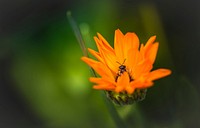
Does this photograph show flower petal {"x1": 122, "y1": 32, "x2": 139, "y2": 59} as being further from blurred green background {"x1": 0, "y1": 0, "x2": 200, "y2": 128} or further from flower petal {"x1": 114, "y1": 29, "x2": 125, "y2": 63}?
blurred green background {"x1": 0, "y1": 0, "x2": 200, "y2": 128}

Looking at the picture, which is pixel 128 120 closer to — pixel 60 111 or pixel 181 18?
pixel 60 111

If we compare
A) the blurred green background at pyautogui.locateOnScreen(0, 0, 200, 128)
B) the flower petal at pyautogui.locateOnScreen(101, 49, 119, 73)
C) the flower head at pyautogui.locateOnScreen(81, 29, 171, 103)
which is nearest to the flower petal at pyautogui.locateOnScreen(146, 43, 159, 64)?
the flower head at pyautogui.locateOnScreen(81, 29, 171, 103)

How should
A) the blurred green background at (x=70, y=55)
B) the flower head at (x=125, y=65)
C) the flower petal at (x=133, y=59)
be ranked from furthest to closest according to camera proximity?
the blurred green background at (x=70, y=55), the flower petal at (x=133, y=59), the flower head at (x=125, y=65)

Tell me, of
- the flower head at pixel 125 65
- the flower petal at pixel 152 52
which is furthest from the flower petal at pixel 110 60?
the flower petal at pixel 152 52

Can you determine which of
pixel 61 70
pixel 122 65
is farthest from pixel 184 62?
pixel 122 65

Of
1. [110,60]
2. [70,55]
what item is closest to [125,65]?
[110,60]

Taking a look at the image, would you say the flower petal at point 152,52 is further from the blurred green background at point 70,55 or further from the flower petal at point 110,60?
the blurred green background at point 70,55

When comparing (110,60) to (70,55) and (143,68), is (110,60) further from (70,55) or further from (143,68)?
(70,55)
